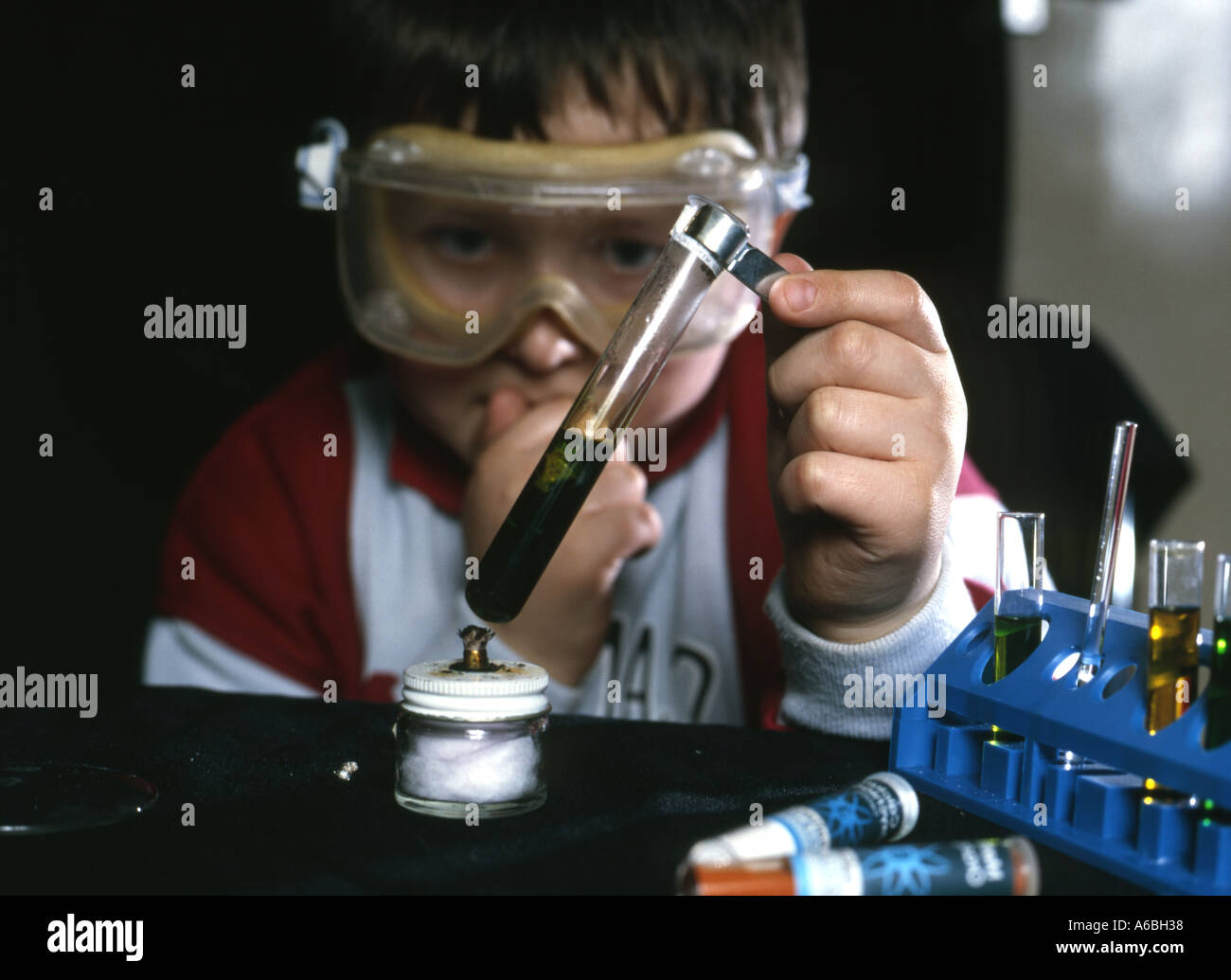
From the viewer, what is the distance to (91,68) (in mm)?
1335

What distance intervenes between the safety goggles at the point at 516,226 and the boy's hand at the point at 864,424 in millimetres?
330

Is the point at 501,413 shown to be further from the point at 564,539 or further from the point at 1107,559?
the point at 1107,559

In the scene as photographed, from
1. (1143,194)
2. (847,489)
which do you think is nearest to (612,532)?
(847,489)

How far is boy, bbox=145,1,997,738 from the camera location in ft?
2.68

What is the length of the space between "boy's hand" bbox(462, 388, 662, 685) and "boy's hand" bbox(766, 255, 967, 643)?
0.33 m

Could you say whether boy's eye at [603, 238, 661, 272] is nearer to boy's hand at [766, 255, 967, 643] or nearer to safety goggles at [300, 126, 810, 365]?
safety goggles at [300, 126, 810, 365]

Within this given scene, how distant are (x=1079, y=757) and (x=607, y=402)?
0.30 meters

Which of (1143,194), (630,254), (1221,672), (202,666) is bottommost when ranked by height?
(202,666)

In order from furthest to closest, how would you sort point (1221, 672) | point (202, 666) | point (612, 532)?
point (202, 666), point (612, 532), point (1221, 672)

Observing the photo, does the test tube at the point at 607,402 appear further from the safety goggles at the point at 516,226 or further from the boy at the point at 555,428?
the safety goggles at the point at 516,226

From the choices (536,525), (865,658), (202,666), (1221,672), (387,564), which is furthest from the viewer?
(387,564)

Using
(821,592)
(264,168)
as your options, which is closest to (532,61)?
(264,168)

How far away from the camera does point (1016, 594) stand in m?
0.68
